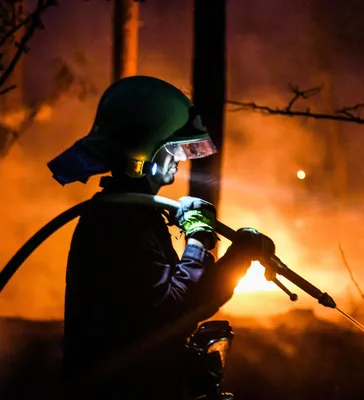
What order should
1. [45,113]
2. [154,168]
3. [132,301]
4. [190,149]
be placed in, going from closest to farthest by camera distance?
1. [132,301]
2. [154,168]
3. [190,149]
4. [45,113]

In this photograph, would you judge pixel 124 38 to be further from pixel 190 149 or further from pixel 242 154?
pixel 190 149

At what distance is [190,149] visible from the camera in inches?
135

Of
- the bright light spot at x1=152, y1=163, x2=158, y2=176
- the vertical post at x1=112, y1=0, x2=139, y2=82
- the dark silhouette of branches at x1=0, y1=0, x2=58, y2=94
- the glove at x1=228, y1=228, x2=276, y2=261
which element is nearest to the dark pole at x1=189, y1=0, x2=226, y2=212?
the vertical post at x1=112, y1=0, x2=139, y2=82

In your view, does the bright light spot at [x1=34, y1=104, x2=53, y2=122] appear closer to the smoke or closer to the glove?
the smoke

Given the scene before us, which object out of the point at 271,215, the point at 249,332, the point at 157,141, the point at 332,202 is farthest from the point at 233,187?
the point at 157,141

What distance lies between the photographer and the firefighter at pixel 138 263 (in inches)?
114

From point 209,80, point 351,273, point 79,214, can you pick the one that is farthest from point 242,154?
point 79,214

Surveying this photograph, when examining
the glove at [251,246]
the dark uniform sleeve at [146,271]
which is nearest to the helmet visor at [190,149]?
the dark uniform sleeve at [146,271]

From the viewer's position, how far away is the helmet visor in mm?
3330

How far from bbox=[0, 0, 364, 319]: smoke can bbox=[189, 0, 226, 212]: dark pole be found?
0.30m

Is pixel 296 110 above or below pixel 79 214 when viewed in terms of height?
above

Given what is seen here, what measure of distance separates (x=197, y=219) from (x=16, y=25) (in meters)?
3.25

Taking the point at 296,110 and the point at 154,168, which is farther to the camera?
the point at 296,110

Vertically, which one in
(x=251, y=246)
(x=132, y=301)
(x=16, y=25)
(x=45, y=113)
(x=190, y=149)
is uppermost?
(x=16, y=25)
